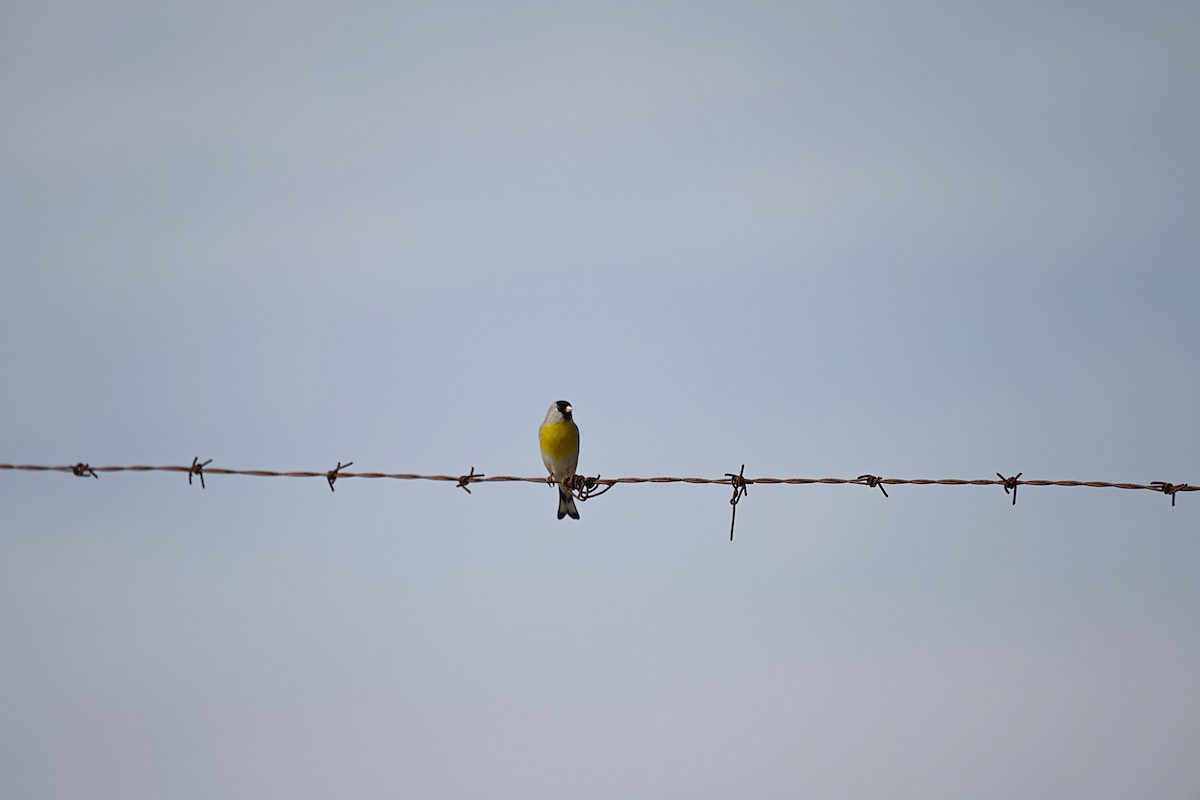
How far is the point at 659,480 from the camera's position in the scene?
22.0 ft

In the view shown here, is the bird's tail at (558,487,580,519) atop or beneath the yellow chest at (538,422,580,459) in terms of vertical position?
beneath

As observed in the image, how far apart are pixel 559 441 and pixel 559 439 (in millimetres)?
21

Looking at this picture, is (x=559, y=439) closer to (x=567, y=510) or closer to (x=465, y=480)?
(x=567, y=510)

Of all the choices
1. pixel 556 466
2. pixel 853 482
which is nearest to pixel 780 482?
pixel 853 482

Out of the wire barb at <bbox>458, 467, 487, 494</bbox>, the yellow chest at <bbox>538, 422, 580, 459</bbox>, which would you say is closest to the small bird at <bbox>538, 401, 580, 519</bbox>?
the yellow chest at <bbox>538, 422, 580, 459</bbox>

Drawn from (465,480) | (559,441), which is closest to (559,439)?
(559,441)

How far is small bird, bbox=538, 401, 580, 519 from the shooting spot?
11.8 meters

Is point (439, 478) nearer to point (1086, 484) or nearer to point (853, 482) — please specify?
point (853, 482)

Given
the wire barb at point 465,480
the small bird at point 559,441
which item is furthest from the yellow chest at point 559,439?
the wire barb at point 465,480

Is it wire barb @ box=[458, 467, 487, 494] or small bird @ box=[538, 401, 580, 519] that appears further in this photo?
small bird @ box=[538, 401, 580, 519]

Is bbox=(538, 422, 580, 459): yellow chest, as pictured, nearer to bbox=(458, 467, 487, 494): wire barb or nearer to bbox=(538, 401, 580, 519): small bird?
bbox=(538, 401, 580, 519): small bird

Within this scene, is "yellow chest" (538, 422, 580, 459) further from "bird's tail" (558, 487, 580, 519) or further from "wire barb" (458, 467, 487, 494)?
"wire barb" (458, 467, 487, 494)

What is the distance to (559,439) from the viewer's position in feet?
38.8

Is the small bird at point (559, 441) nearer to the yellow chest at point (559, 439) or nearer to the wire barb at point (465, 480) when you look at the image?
the yellow chest at point (559, 439)
